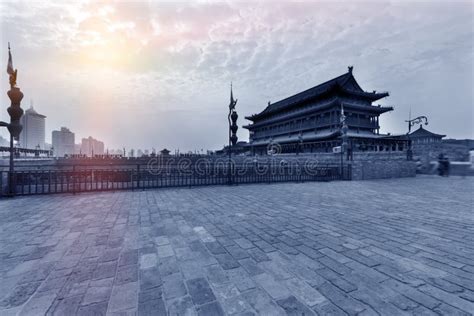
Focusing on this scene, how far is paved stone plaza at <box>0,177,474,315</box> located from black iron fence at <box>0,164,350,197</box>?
324 cm

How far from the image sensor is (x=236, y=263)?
2621 millimetres

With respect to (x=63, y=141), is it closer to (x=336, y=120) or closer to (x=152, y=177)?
(x=152, y=177)

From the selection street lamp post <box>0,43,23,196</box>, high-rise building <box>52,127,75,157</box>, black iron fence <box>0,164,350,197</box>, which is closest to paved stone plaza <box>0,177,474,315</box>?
street lamp post <box>0,43,23,196</box>

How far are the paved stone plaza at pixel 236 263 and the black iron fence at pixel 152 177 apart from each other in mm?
3240

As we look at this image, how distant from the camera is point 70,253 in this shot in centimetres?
292

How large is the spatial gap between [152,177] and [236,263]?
830 cm

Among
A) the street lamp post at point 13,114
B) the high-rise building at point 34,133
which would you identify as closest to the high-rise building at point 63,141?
the high-rise building at point 34,133

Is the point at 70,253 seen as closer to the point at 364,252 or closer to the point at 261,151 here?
the point at 364,252

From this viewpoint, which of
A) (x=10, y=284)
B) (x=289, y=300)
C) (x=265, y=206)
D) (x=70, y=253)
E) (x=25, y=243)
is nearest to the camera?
(x=289, y=300)

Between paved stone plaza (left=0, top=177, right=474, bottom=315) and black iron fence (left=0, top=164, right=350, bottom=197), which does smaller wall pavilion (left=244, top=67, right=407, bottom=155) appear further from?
paved stone plaza (left=0, top=177, right=474, bottom=315)

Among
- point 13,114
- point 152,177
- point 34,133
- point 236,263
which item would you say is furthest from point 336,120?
point 34,133

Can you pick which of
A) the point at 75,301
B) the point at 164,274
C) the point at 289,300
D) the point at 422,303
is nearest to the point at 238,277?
the point at 289,300

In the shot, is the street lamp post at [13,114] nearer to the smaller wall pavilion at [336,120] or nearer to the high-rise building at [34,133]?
the smaller wall pavilion at [336,120]

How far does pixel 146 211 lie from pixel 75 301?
356cm
